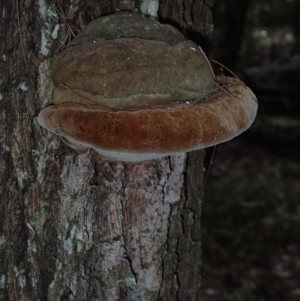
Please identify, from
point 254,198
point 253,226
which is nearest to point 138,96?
point 253,226

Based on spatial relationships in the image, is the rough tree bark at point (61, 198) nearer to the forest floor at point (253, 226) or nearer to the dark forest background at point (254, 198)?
the dark forest background at point (254, 198)

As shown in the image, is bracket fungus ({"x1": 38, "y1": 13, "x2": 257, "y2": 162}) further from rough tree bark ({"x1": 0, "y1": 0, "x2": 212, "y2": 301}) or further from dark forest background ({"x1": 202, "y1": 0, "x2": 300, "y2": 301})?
dark forest background ({"x1": 202, "y1": 0, "x2": 300, "y2": 301})

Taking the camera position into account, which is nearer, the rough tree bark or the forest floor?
the rough tree bark

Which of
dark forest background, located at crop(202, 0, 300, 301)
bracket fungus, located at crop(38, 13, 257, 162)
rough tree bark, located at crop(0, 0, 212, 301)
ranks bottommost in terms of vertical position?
dark forest background, located at crop(202, 0, 300, 301)

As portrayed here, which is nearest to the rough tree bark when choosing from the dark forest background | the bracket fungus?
the bracket fungus

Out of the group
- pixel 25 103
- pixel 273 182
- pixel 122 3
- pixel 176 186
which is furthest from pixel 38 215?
pixel 273 182

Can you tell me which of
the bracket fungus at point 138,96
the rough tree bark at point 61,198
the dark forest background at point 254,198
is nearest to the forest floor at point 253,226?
the dark forest background at point 254,198

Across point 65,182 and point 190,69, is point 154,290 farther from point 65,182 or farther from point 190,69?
point 190,69
